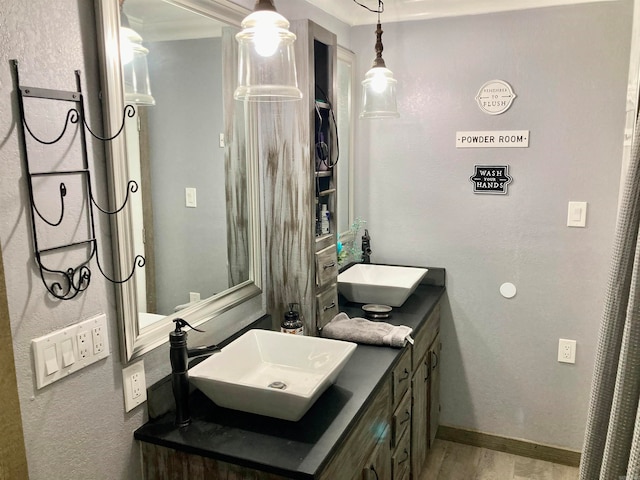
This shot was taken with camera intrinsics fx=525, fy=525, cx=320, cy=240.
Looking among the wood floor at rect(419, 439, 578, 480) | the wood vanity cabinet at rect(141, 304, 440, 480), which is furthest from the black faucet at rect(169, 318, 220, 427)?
the wood floor at rect(419, 439, 578, 480)

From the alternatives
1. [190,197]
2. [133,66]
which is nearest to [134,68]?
[133,66]

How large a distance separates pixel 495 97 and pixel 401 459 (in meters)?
1.89

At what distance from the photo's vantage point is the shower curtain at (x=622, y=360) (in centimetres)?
96

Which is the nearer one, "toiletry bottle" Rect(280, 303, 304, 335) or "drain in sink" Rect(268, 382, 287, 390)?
"drain in sink" Rect(268, 382, 287, 390)

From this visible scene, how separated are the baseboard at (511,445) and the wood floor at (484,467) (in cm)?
3

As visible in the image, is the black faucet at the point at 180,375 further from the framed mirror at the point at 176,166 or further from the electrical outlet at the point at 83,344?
the electrical outlet at the point at 83,344

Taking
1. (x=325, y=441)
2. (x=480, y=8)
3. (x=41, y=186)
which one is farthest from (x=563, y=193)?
(x=41, y=186)

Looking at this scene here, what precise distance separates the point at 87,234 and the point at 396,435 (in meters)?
1.50

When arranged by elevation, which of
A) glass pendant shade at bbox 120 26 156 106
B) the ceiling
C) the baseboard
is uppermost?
the ceiling

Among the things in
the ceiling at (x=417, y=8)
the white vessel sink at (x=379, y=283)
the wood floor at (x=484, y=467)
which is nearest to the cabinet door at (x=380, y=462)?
the white vessel sink at (x=379, y=283)

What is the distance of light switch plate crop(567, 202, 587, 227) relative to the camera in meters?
2.72

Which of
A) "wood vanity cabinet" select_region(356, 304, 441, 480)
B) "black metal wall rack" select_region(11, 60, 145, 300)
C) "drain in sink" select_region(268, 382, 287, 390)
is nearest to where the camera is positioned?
"black metal wall rack" select_region(11, 60, 145, 300)

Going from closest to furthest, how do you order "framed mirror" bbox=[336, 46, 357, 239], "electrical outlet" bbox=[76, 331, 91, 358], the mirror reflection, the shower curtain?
the shower curtain
"electrical outlet" bbox=[76, 331, 91, 358]
the mirror reflection
"framed mirror" bbox=[336, 46, 357, 239]

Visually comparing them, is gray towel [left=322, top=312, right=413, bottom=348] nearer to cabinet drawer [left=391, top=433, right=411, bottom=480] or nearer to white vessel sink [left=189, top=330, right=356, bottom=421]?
white vessel sink [left=189, top=330, right=356, bottom=421]
